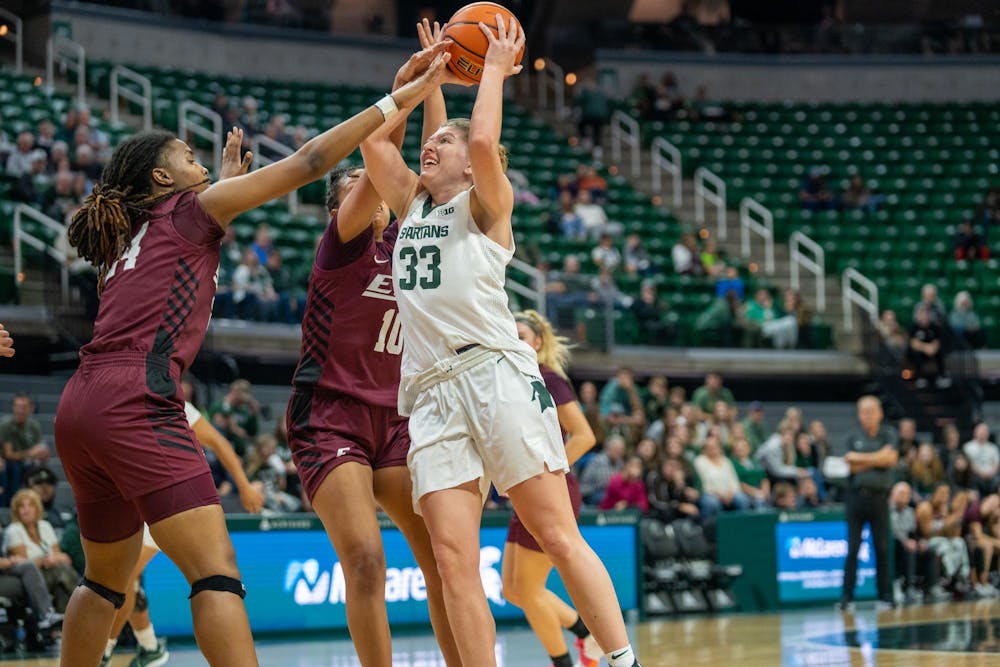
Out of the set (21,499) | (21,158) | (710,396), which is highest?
(21,158)

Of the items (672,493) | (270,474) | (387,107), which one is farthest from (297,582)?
(387,107)

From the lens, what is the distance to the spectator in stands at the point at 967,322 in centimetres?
1992

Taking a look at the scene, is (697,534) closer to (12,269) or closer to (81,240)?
(12,269)

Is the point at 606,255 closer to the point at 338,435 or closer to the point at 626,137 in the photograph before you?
the point at 626,137

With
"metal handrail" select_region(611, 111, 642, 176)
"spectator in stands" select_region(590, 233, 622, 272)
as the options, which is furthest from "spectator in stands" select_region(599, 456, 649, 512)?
"metal handrail" select_region(611, 111, 642, 176)

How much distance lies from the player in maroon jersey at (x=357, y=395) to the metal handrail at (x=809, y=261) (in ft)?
55.7

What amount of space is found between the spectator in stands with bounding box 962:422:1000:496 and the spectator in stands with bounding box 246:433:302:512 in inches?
338

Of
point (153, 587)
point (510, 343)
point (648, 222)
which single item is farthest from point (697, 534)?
point (648, 222)

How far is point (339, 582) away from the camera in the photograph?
10.6 metres

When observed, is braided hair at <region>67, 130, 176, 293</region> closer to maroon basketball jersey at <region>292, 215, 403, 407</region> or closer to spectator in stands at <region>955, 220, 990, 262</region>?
maroon basketball jersey at <region>292, 215, 403, 407</region>

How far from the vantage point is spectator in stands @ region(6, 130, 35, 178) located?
620 inches

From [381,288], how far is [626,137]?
806 inches

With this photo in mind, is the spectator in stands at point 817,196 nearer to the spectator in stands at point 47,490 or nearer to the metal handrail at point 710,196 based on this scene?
the metal handrail at point 710,196

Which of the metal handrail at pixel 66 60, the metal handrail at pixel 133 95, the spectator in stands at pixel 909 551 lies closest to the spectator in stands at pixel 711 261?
the spectator in stands at pixel 909 551
